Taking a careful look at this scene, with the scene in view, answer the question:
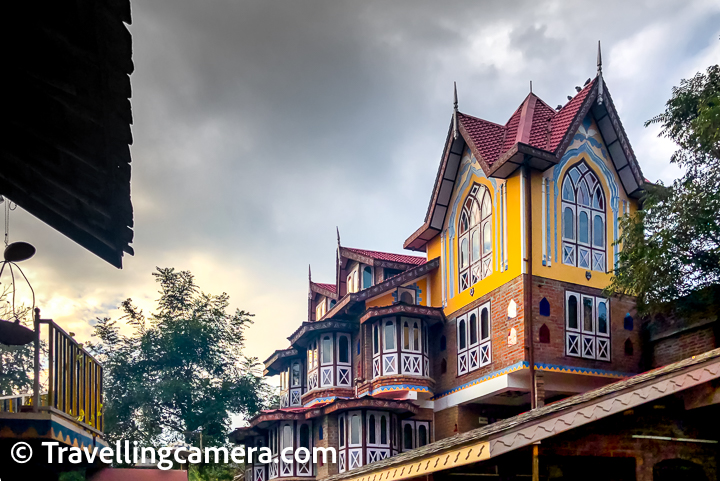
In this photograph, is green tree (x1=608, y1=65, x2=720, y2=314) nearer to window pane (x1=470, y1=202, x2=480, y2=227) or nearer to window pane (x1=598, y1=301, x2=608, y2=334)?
window pane (x1=598, y1=301, x2=608, y2=334)

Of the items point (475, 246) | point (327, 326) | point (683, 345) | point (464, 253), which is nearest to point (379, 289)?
point (327, 326)

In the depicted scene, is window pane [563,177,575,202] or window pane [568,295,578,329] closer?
window pane [568,295,578,329]

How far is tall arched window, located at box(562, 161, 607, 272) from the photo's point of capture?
24.3 meters

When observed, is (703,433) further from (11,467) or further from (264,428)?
(264,428)

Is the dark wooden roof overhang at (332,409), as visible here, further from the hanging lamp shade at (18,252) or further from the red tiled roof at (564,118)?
the hanging lamp shade at (18,252)

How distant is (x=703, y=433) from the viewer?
10.1 metres

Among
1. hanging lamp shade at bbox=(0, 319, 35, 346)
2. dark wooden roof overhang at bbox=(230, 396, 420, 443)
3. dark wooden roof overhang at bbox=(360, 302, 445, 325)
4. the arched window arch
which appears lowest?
dark wooden roof overhang at bbox=(230, 396, 420, 443)

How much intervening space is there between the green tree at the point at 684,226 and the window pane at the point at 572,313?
5.76 feet

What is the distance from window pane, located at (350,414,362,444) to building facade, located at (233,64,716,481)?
1.8 inches

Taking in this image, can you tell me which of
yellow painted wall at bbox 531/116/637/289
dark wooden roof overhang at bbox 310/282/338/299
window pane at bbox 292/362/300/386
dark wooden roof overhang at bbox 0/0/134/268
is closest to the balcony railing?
dark wooden roof overhang at bbox 0/0/134/268

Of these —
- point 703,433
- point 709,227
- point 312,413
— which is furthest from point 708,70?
point 312,413

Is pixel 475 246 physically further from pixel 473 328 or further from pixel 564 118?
pixel 564 118

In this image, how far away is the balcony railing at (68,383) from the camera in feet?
26.9

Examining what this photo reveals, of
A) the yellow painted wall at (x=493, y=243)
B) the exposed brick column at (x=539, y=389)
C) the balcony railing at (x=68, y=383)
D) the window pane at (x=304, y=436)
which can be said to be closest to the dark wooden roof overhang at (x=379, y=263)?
the yellow painted wall at (x=493, y=243)
